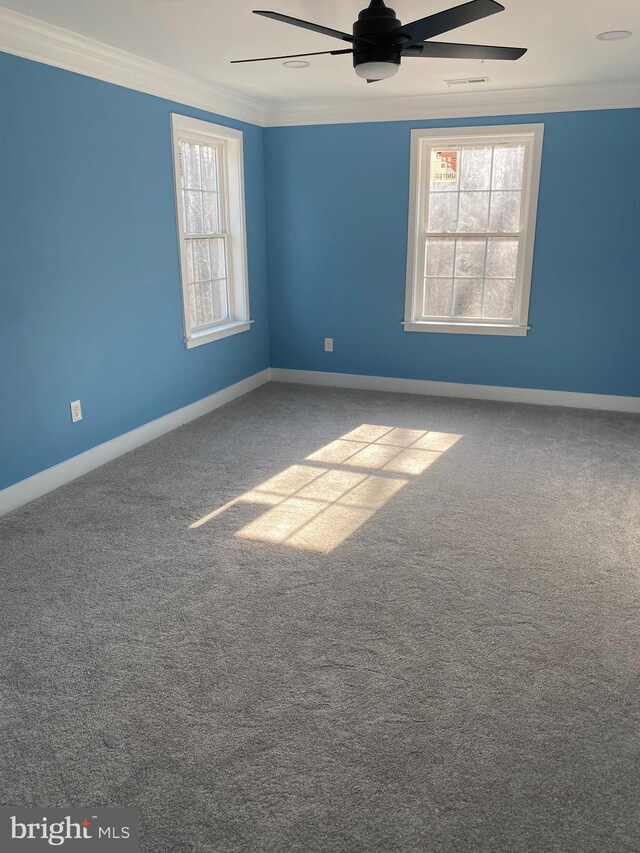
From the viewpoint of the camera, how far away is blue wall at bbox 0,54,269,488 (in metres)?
3.54

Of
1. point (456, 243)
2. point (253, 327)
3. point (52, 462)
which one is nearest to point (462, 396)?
point (456, 243)

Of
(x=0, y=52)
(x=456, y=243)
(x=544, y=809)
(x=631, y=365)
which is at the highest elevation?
(x=0, y=52)

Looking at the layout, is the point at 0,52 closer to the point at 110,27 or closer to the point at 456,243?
the point at 110,27

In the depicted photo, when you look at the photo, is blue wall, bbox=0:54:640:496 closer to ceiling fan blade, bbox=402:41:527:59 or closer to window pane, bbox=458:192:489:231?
window pane, bbox=458:192:489:231

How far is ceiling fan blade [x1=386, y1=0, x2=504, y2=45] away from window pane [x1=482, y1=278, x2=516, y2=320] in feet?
10.7

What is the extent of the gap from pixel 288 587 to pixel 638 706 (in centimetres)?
139

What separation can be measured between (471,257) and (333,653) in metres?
4.20

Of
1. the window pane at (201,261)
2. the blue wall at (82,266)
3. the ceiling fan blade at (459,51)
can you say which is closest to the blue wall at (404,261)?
the window pane at (201,261)

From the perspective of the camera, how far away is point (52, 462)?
13.0ft

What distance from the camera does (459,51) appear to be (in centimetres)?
282

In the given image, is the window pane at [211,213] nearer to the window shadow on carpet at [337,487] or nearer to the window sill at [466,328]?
the window sill at [466,328]

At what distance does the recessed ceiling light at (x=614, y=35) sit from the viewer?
3576 millimetres

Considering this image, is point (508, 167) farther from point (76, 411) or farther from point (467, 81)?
point (76, 411)

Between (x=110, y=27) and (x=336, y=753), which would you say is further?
(x=110, y=27)
